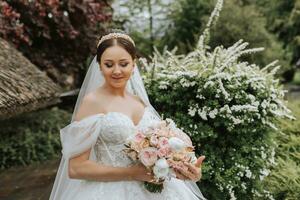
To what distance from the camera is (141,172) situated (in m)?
3.33

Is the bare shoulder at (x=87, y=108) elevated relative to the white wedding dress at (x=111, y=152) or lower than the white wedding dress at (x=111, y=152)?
elevated

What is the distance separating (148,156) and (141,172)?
0.17 metres

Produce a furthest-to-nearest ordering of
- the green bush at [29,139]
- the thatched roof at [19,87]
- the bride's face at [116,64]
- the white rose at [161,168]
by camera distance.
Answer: the green bush at [29,139] → the thatched roof at [19,87] → the bride's face at [116,64] → the white rose at [161,168]

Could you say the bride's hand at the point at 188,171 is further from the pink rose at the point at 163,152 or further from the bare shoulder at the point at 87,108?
the bare shoulder at the point at 87,108

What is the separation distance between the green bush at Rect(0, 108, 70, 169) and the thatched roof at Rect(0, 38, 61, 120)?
1087 millimetres

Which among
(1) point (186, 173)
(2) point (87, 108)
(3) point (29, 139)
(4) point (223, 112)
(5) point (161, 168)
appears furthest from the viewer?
(3) point (29, 139)

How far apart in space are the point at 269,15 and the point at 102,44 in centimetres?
1516

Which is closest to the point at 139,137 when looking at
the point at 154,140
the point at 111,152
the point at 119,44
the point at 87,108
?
the point at 154,140

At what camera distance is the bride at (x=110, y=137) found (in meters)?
3.35

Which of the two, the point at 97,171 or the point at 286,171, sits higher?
the point at 97,171

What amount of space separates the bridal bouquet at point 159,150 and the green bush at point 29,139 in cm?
595

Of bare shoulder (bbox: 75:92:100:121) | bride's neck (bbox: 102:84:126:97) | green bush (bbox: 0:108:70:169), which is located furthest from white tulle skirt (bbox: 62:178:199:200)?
green bush (bbox: 0:108:70:169)

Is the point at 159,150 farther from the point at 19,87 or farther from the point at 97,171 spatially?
the point at 19,87

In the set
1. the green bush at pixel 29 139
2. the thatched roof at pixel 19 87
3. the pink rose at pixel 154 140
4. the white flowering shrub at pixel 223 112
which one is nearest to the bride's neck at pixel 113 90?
the pink rose at pixel 154 140
